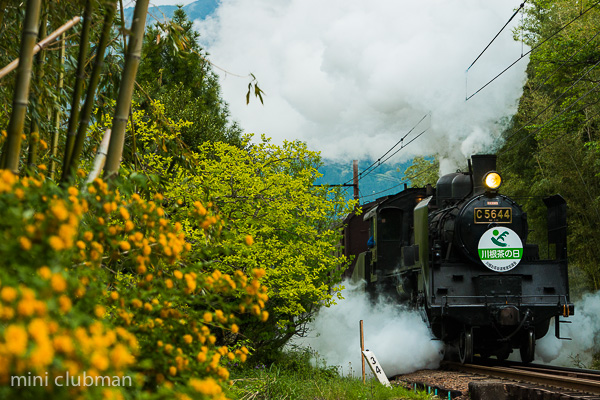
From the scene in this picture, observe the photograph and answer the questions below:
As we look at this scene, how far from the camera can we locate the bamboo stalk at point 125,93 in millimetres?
3393

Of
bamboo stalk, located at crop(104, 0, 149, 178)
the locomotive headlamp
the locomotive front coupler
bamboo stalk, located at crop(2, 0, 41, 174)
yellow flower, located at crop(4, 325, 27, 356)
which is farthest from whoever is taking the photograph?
the locomotive headlamp

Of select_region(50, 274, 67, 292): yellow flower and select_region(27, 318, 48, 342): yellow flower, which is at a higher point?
select_region(50, 274, 67, 292): yellow flower

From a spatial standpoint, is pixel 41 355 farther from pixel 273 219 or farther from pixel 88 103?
pixel 273 219

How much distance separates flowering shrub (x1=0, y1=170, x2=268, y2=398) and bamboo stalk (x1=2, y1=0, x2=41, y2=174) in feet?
1.53

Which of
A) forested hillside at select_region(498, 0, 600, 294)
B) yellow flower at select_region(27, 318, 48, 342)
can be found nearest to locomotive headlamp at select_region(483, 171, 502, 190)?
forested hillside at select_region(498, 0, 600, 294)

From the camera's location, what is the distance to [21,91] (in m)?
3.00

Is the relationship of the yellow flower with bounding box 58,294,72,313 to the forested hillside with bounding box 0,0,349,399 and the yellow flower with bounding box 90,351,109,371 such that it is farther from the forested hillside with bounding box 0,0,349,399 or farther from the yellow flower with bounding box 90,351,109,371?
the yellow flower with bounding box 90,351,109,371

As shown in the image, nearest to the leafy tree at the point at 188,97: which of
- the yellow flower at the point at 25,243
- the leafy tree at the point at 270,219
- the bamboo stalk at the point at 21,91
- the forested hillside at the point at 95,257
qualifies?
the leafy tree at the point at 270,219

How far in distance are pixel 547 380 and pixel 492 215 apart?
3065mm

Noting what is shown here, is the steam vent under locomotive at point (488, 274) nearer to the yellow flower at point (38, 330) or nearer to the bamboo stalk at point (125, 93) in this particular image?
the bamboo stalk at point (125, 93)

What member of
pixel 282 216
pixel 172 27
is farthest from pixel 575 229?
pixel 172 27

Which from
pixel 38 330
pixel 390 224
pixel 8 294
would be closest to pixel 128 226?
pixel 8 294

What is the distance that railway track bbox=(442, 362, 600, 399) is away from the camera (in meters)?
6.81

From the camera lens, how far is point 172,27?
4672 millimetres
